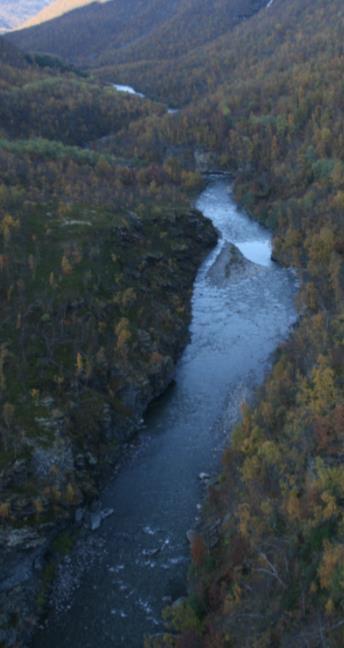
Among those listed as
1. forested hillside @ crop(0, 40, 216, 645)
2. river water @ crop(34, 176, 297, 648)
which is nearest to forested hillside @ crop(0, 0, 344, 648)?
forested hillside @ crop(0, 40, 216, 645)

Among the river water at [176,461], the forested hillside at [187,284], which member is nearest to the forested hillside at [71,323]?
the forested hillside at [187,284]

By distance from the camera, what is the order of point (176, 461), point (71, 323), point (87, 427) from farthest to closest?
point (71, 323) → point (87, 427) → point (176, 461)

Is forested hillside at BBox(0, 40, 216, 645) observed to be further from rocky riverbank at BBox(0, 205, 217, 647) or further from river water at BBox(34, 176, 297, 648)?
river water at BBox(34, 176, 297, 648)

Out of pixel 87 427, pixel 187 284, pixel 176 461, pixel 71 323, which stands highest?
pixel 71 323

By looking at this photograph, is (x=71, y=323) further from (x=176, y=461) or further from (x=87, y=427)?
(x=176, y=461)

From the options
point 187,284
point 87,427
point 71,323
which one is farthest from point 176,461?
point 187,284
